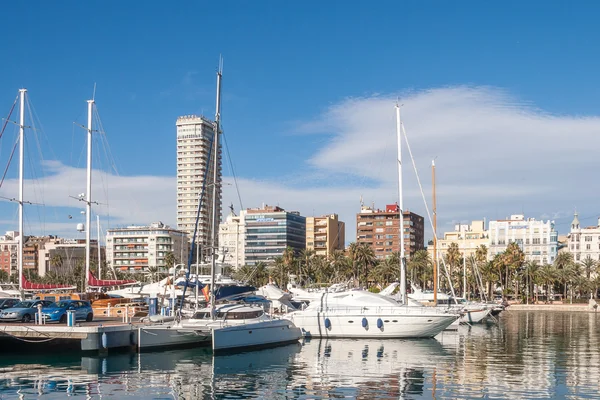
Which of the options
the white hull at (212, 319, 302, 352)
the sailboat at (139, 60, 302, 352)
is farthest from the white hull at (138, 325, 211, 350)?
the white hull at (212, 319, 302, 352)

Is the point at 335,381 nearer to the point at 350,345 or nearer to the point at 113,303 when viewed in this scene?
the point at 350,345

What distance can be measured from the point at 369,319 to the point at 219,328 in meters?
13.3

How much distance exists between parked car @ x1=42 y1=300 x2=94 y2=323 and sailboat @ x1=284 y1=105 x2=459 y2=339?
14.0 meters

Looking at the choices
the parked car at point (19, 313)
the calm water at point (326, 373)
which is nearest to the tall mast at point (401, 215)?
the calm water at point (326, 373)

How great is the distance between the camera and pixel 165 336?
141ft

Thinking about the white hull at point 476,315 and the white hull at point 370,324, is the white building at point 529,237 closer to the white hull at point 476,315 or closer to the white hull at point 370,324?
the white hull at point 476,315

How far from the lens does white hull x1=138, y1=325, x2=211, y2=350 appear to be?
4206 cm

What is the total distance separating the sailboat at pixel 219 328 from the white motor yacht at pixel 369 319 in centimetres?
453

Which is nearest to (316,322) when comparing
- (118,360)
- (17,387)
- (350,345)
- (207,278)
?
(350,345)

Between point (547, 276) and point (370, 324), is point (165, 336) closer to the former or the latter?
point (370, 324)

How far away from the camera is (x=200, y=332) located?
4309 cm

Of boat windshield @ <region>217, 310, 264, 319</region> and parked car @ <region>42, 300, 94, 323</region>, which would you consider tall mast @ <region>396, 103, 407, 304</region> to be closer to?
boat windshield @ <region>217, 310, 264, 319</region>

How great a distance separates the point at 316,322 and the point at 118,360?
56.2 ft

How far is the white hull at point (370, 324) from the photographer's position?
50.9 metres
